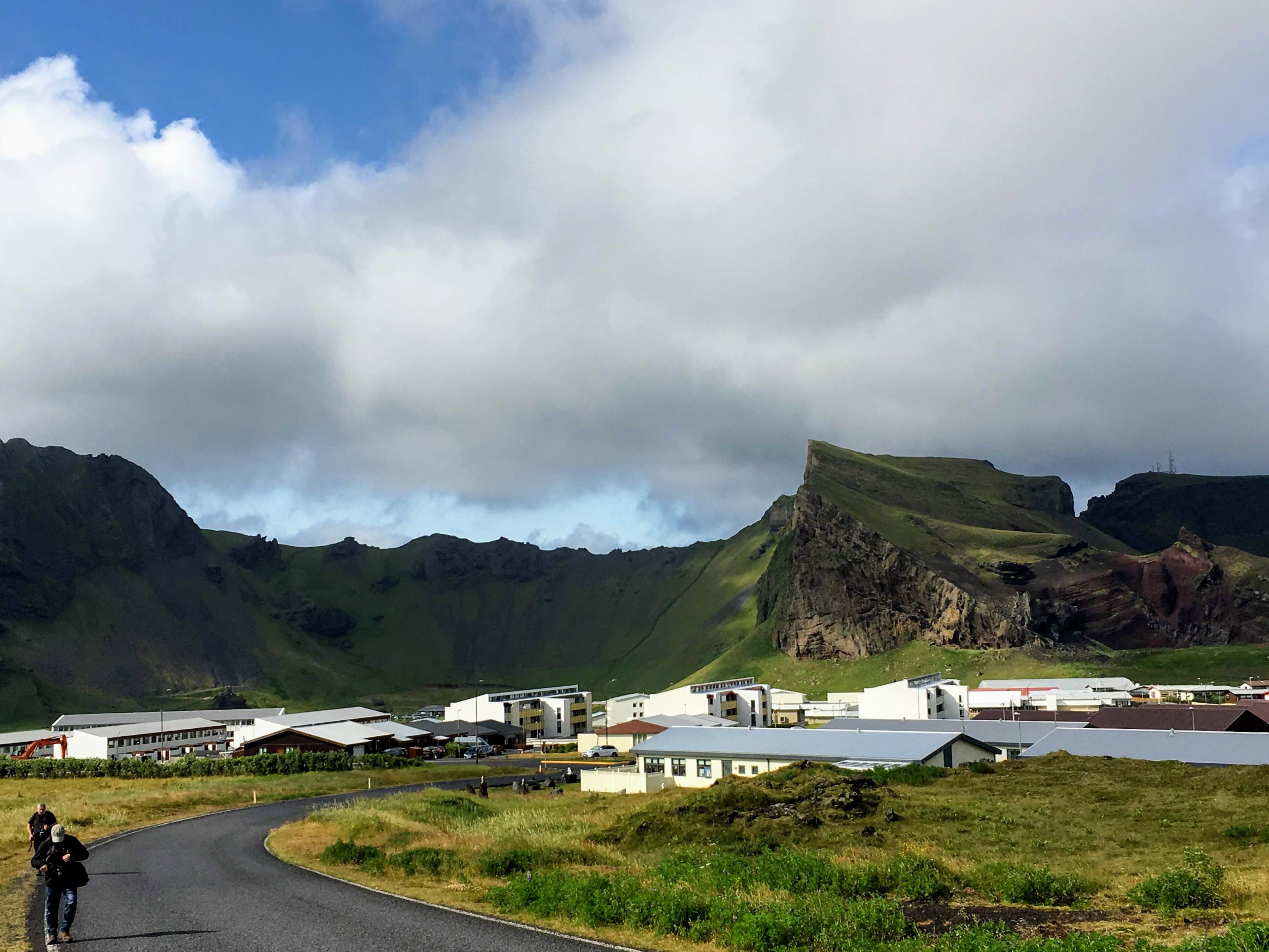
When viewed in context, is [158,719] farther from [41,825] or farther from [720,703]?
[41,825]

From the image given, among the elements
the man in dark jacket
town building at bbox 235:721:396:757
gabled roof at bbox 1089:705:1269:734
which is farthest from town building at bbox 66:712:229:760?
gabled roof at bbox 1089:705:1269:734

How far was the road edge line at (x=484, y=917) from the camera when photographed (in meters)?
19.3

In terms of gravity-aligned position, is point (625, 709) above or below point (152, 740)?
below

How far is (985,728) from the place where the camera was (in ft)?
294

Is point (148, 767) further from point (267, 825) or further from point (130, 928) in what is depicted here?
point (130, 928)

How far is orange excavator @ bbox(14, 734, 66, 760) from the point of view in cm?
11769

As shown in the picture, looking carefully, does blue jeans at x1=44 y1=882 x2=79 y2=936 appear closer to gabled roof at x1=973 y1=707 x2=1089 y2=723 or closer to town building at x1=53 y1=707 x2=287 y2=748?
gabled roof at x1=973 y1=707 x2=1089 y2=723

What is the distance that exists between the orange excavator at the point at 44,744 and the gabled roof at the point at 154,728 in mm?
2189

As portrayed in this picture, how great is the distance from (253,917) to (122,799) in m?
43.4

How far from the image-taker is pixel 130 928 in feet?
72.0

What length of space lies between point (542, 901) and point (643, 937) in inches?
134

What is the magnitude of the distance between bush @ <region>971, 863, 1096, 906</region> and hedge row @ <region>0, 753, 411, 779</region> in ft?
218

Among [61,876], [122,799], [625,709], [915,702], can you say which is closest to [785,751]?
[122,799]

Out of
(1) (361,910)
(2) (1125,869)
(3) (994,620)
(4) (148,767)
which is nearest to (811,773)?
(2) (1125,869)
